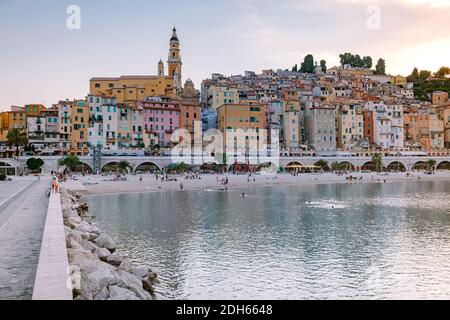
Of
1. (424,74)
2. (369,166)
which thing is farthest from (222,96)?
(424,74)

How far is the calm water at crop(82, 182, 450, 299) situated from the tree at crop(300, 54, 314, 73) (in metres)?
131

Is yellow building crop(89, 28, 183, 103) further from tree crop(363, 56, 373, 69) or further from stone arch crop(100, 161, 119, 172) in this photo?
tree crop(363, 56, 373, 69)

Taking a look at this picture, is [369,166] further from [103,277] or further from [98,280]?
[98,280]

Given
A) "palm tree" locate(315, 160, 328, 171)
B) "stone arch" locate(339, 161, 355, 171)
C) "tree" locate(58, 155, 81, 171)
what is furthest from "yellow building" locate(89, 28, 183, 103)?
"stone arch" locate(339, 161, 355, 171)

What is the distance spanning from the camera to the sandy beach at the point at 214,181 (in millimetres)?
52531

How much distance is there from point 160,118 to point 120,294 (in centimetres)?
7643

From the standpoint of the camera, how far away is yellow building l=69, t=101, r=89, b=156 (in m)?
78.2

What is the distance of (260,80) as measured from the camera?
127562mm

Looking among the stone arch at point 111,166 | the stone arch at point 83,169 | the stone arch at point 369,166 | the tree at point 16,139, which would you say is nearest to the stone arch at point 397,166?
the stone arch at point 369,166

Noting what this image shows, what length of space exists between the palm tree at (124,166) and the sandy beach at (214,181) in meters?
4.89


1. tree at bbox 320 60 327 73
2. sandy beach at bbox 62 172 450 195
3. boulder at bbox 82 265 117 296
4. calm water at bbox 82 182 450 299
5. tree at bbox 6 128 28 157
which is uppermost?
tree at bbox 320 60 327 73

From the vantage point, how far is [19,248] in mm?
12883

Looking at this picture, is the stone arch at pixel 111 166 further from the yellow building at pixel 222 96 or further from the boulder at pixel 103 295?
the boulder at pixel 103 295
